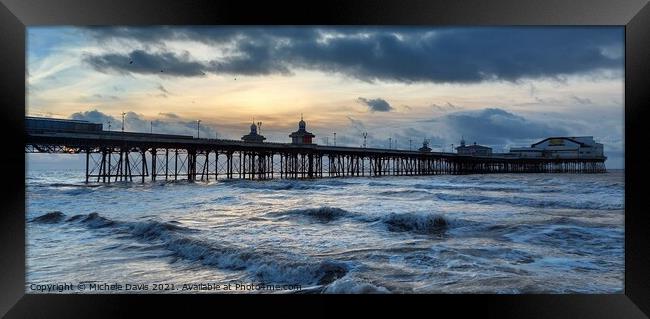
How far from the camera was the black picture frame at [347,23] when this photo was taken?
12.3 feet

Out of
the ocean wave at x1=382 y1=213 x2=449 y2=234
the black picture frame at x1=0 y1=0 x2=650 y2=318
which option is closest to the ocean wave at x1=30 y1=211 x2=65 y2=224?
the black picture frame at x1=0 y1=0 x2=650 y2=318

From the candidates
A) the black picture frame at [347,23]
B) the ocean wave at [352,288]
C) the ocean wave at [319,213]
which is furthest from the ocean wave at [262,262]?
the ocean wave at [319,213]

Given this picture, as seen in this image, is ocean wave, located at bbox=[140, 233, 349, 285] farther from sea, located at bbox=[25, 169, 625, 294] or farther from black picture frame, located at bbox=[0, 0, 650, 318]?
black picture frame, located at bbox=[0, 0, 650, 318]

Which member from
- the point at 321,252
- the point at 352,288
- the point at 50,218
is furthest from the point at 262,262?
the point at 50,218

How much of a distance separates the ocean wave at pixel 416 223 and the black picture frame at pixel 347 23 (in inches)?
156

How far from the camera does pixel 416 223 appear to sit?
8.55 m

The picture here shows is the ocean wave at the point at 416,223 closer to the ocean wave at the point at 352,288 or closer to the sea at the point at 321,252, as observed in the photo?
the sea at the point at 321,252

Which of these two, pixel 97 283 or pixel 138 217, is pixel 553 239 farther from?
pixel 138 217

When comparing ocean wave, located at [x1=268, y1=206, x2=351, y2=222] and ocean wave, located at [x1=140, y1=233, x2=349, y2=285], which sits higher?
ocean wave, located at [x1=140, y1=233, x2=349, y2=285]

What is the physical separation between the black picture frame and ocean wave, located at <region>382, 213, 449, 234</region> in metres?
3.96

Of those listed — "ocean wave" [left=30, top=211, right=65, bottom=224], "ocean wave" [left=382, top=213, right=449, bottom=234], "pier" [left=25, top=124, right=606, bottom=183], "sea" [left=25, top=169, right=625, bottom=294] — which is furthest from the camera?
"pier" [left=25, top=124, right=606, bottom=183]

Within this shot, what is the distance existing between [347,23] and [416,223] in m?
5.49

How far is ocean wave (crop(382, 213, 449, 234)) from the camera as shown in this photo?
801 centimetres
